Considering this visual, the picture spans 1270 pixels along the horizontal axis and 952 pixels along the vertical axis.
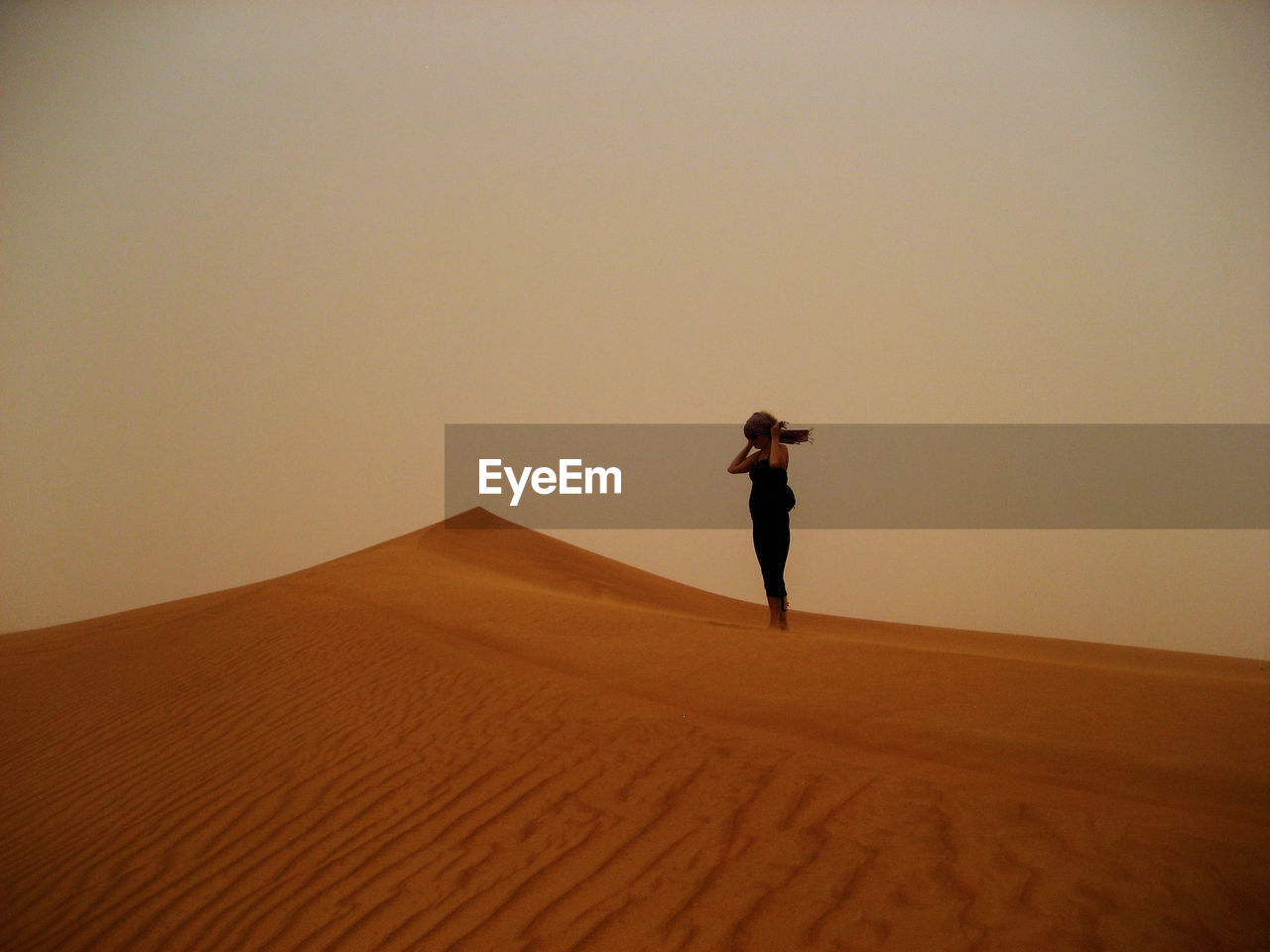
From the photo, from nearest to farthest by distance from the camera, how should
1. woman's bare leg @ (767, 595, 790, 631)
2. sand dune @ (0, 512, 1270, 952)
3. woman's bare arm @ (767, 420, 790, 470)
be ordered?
sand dune @ (0, 512, 1270, 952), woman's bare arm @ (767, 420, 790, 470), woman's bare leg @ (767, 595, 790, 631)

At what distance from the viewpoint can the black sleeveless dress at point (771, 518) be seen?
9.79 meters

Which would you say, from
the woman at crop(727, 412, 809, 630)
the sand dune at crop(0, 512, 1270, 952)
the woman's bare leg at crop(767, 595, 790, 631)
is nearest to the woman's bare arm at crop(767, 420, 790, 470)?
the woman at crop(727, 412, 809, 630)

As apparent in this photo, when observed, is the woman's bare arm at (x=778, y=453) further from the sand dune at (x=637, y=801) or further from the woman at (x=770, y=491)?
the sand dune at (x=637, y=801)

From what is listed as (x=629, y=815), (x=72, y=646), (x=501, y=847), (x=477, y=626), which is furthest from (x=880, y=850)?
(x=72, y=646)

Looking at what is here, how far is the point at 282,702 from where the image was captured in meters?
7.70

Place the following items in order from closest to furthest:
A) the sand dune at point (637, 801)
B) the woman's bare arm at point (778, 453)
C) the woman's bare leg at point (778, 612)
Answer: the sand dune at point (637, 801), the woman's bare arm at point (778, 453), the woman's bare leg at point (778, 612)

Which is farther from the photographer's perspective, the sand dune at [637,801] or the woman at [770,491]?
the woman at [770,491]

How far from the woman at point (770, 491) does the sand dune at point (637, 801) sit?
1086 millimetres

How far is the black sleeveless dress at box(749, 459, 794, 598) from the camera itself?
9.79 m

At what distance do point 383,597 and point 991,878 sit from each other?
31.6 feet

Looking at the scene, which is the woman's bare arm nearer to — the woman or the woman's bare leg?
the woman

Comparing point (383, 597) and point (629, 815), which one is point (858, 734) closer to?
point (629, 815)

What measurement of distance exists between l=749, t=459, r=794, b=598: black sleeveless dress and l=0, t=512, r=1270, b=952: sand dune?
107 centimetres

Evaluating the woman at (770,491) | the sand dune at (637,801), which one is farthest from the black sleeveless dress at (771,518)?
the sand dune at (637,801)
